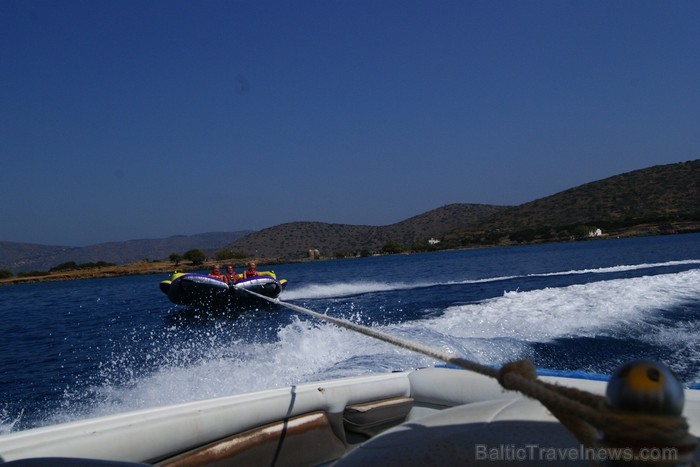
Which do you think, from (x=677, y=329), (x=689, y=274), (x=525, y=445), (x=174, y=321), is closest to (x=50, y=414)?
(x=525, y=445)

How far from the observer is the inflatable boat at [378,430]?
73cm

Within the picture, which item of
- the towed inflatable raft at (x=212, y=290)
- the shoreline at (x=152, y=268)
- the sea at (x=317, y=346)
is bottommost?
the sea at (x=317, y=346)

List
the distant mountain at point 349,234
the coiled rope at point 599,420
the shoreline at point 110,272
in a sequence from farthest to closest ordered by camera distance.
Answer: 1. the distant mountain at point 349,234
2. the shoreline at point 110,272
3. the coiled rope at point 599,420

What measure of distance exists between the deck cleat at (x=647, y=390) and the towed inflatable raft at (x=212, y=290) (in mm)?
14967

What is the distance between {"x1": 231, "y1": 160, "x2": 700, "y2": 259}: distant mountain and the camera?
2004 inches

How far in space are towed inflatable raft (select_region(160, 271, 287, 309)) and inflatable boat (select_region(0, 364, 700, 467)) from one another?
12.9m

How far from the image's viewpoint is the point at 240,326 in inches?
517

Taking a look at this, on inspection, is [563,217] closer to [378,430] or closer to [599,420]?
[378,430]

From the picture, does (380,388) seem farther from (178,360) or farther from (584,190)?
(584,190)

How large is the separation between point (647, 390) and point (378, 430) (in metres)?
2.23

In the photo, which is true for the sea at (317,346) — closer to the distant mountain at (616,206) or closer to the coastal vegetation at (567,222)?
the coastal vegetation at (567,222)

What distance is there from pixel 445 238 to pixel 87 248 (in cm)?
14006

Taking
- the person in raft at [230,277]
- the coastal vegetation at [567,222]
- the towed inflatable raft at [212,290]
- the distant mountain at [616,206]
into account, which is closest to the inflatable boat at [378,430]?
the towed inflatable raft at [212,290]

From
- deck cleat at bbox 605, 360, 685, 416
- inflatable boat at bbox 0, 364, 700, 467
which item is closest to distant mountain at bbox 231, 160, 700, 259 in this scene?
inflatable boat at bbox 0, 364, 700, 467
